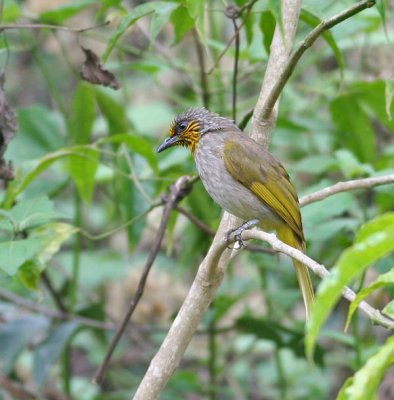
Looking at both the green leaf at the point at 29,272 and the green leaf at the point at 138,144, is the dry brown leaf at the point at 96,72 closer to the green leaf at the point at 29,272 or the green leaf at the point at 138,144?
the green leaf at the point at 138,144

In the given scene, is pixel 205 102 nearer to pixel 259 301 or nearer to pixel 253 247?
pixel 253 247

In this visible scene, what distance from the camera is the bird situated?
9.83 feet

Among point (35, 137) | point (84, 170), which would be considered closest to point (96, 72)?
point (84, 170)

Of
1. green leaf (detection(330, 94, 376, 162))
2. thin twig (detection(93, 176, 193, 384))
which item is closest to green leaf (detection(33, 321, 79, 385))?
thin twig (detection(93, 176, 193, 384))

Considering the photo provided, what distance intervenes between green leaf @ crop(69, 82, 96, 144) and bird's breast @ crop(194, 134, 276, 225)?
516 millimetres

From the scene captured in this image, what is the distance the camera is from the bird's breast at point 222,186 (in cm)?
299

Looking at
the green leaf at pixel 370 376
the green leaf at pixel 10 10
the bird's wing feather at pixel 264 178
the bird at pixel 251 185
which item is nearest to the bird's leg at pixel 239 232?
the bird at pixel 251 185

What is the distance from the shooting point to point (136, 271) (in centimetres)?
547

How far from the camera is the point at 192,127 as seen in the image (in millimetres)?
3527

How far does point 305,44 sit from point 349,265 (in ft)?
4.06

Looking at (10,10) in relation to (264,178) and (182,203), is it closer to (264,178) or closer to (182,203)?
(182,203)

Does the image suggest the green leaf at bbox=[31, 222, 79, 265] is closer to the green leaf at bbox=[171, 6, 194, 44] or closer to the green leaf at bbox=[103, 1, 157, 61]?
the green leaf at bbox=[103, 1, 157, 61]

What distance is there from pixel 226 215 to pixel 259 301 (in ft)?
9.49

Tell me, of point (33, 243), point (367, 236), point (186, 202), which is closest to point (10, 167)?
point (33, 243)
